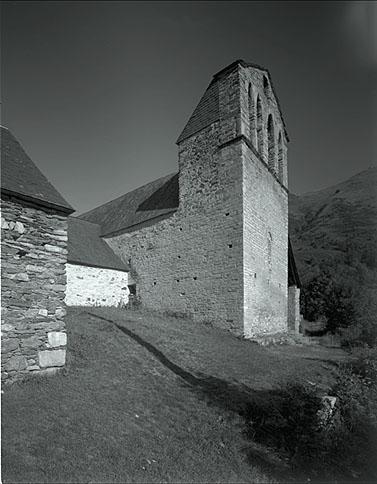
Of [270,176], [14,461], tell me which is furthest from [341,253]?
[14,461]

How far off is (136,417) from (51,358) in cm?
207

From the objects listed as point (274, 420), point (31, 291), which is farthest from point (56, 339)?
point (274, 420)

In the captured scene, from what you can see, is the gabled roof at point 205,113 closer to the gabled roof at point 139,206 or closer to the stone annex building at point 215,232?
the stone annex building at point 215,232

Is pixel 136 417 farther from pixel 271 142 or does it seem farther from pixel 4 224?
pixel 271 142

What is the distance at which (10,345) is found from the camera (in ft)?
17.1

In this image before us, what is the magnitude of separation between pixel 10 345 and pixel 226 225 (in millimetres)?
8745

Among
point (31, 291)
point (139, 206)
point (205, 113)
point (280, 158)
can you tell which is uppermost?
point (205, 113)

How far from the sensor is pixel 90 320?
978 cm

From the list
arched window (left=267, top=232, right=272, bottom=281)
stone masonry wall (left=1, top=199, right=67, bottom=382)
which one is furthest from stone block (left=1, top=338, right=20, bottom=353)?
arched window (left=267, top=232, right=272, bottom=281)

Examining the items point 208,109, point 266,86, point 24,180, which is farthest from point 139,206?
point 24,180

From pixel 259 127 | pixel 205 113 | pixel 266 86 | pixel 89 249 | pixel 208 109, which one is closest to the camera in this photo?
pixel 208 109

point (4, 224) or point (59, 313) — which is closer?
point (4, 224)

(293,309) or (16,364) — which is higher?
(16,364)

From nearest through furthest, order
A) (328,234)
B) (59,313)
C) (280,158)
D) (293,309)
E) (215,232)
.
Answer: (59,313) → (215,232) → (280,158) → (293,309) → (328,234)
